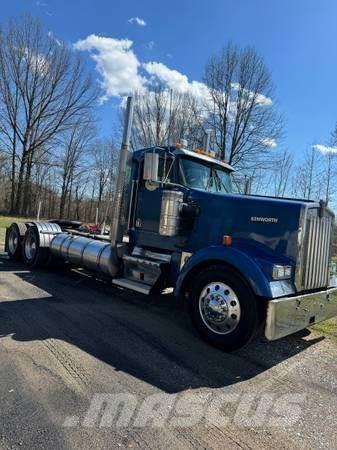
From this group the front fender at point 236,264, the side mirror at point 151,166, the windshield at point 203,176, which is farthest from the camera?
the windshield at point 203,176

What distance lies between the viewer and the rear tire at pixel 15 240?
9844 millimetres

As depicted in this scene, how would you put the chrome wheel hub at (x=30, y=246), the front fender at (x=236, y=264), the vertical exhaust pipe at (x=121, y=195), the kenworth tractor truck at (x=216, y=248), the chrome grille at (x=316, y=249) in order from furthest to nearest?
1. the chrome wheel hub at (x=30, y=246)
2. the vertical exhaust pipe at (x=121, y=195)
3. the chrome grille at (x=316, y=249)
4. the kenworth tractor truck at (x=216, y=248)
5. the front fender at (x=236, y=264)

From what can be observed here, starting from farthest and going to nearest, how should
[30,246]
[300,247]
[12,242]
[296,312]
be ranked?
[12,242], [30,246], [300,247], [296,312]

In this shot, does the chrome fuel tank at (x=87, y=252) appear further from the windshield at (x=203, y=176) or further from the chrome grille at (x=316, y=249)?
the chrome grille at (x=316, y=249)

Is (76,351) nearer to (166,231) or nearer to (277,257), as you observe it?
(166,231)

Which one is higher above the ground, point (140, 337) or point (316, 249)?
point (316, 249)

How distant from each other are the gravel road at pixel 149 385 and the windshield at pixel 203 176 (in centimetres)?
213

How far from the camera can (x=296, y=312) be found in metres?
4.43

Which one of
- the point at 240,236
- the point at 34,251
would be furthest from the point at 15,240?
the point at 240,236

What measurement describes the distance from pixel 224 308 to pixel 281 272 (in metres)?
0.79

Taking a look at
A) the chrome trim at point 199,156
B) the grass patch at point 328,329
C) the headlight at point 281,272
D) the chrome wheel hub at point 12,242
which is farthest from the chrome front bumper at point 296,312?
the chrome wheel hub at point 12,242

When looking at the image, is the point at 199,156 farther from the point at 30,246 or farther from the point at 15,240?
the point at 15,240

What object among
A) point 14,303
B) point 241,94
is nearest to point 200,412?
point 14,303

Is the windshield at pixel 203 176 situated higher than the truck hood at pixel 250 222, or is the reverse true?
the windshield at pixel 203 176
